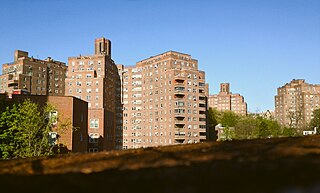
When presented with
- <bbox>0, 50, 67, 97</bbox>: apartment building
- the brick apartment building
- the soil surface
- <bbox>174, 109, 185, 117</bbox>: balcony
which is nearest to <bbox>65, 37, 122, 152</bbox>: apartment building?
<bbox>174, 109, 185, 117</bbox>: balcony

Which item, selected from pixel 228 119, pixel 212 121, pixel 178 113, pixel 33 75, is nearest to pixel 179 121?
pixel 178 113

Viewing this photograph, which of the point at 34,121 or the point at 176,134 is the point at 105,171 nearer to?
the point at 34,121

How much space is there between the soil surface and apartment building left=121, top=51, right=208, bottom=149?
3894 inches

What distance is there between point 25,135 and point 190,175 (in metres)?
27.1

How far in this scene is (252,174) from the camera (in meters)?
5.45

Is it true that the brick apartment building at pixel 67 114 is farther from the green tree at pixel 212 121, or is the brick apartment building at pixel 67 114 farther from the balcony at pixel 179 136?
the green tree at pixel 212 121

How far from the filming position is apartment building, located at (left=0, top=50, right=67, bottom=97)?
5037 inches

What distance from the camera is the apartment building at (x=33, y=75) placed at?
12794 cm

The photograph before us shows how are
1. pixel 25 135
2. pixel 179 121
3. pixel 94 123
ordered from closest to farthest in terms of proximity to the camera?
pixel 25 135 < pixel 94 123 < pixel 179 121

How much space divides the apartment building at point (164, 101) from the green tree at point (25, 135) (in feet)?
249

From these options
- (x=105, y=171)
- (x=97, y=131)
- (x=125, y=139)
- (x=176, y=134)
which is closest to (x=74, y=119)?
(x=97, y=131)

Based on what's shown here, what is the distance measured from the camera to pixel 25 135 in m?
30.2

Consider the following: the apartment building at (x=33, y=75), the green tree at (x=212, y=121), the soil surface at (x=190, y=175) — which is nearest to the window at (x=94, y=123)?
the soil surface at (x=190, y=175)

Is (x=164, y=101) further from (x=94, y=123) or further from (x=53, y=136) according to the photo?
(x=53, y=136)
